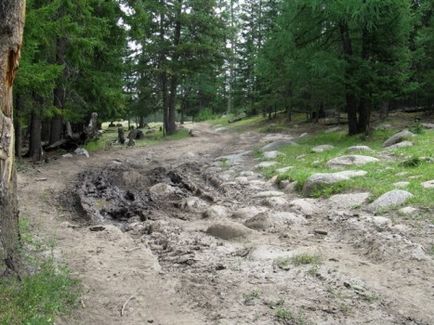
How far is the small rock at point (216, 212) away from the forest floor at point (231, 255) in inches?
0.8

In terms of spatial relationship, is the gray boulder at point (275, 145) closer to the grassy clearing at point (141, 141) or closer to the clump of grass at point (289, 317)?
the grassy clearing at point (141, 141)

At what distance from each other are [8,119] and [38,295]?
1.93m

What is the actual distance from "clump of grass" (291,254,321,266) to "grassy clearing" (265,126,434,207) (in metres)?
2.83

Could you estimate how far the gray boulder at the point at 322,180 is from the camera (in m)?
9.84

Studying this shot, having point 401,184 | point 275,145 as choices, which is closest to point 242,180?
point 401,184

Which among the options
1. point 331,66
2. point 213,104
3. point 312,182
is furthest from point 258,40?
point 312,182

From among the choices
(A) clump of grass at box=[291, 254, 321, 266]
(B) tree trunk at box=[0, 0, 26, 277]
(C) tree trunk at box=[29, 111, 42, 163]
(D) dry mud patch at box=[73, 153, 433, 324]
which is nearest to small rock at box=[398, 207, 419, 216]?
(D) dry mud patch at box=[73, 153, 433, 324]

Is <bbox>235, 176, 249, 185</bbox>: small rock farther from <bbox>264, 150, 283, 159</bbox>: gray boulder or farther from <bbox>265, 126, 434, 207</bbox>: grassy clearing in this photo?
<bbox>264, 150, 283, 159</bbox>: gray boulder

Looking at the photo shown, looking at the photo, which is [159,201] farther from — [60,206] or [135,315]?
[135,315]

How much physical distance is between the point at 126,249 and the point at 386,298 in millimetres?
3681

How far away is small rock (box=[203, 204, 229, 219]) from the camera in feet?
28.3

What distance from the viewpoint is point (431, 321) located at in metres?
4.39

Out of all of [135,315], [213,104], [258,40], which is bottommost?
[135,315]

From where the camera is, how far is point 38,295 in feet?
14.8
